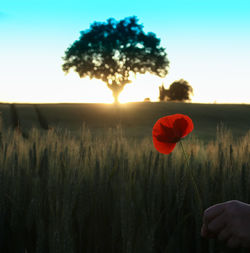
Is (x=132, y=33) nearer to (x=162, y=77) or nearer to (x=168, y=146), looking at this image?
(x=162, y=77)

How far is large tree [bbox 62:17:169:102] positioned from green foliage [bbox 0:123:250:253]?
23.9 m

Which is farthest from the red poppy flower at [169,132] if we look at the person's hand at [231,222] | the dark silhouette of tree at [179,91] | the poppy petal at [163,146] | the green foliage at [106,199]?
the dark silhouette of tree at [179,91]

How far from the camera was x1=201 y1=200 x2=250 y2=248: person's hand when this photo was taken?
63cm

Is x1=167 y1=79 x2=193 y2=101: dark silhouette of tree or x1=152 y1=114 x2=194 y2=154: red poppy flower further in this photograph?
x1=167 y1=79 x2=193 y2=101: dark silhouette of tree

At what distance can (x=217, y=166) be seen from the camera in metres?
1.77

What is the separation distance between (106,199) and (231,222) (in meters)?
0.87

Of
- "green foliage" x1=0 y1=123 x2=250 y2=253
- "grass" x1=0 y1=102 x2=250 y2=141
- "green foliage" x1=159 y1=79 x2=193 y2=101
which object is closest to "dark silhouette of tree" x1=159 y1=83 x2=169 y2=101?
"green foliage" x1=159 y1=79 x2=193 y2=101

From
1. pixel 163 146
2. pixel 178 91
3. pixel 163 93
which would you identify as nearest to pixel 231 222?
pixel 163 146

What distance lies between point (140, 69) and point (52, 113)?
10895mm

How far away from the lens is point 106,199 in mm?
1452

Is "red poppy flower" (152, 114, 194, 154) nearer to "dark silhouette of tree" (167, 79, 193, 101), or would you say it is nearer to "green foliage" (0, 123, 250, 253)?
"green foliage" (0, 123, 250, 253)

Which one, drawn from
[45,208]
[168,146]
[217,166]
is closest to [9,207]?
[45,208]

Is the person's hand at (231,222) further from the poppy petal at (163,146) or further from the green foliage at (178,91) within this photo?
the green foliage at (178,91)

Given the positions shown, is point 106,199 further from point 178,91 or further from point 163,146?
point 178,91
